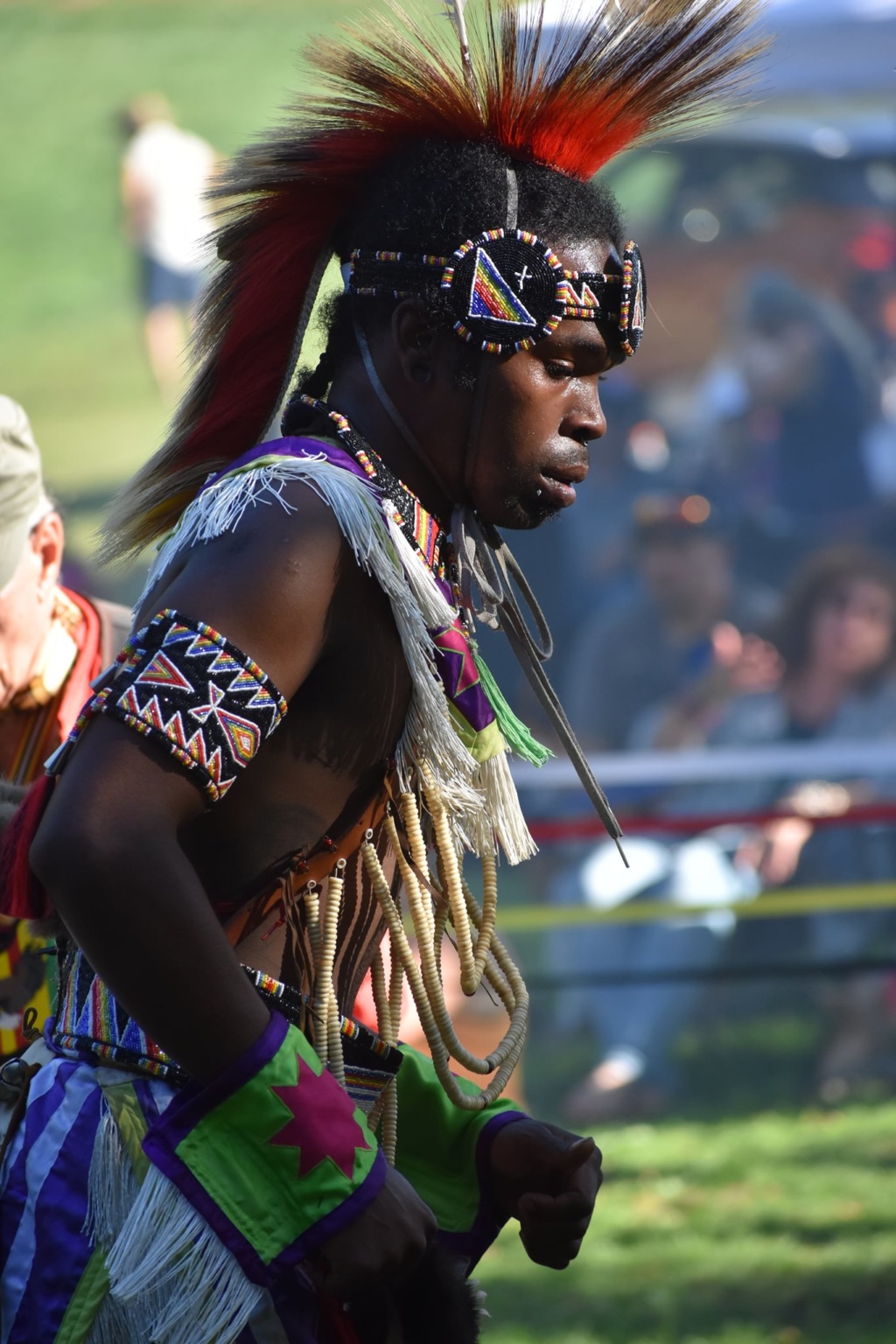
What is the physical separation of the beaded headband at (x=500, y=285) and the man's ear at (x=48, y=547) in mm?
1062

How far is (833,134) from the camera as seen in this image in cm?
703

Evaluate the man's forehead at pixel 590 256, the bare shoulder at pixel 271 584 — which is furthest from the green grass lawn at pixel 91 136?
the bare shoulder at pixel 271 584

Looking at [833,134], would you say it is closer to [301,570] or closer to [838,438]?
[838,438]

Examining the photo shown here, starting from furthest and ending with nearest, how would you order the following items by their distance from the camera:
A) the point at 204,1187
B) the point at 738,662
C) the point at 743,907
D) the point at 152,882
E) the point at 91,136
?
the point at 91,136
the point at 738,662
the point at 743,907
the point at 204,1187
the point at 152,882

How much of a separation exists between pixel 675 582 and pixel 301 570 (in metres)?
4.86

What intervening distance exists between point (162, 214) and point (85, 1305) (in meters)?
9.65

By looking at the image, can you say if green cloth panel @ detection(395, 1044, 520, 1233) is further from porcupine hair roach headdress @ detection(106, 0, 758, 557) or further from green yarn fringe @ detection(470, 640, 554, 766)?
porcupine hair roach headdress @ detection(106, 0, 758, 557)

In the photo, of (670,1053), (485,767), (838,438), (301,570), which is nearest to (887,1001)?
(670,1053)

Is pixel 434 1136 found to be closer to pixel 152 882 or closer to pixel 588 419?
pixel 152 882

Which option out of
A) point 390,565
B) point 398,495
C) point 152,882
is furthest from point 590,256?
point 152,882

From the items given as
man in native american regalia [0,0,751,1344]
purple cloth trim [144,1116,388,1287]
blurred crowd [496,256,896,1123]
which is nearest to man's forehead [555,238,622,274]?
man in native american regalia [0,0,751,1344]

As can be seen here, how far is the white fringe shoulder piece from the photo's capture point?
173 centimetres

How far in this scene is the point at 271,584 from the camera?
5.41 ft

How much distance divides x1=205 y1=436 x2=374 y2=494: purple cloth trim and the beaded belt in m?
0.58
